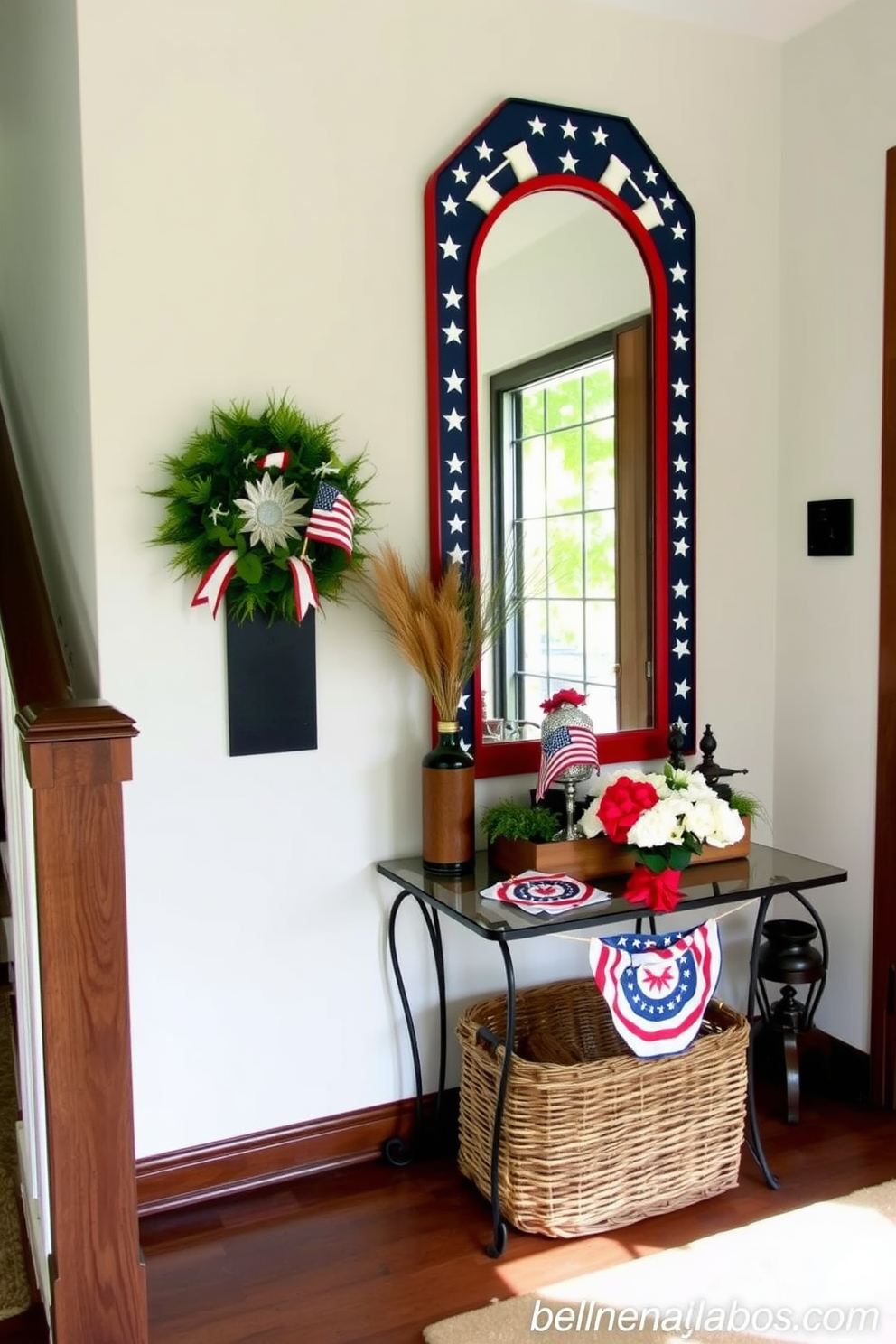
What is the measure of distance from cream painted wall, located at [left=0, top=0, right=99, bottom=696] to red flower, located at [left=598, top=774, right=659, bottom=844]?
1100mm

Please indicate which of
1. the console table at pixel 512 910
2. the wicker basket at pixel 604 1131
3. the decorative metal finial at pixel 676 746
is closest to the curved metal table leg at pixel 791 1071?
the console table at pixel 512 910

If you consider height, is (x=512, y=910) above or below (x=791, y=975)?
above

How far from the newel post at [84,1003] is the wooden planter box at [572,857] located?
3.56 feet

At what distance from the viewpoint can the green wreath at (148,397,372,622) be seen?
2.37m

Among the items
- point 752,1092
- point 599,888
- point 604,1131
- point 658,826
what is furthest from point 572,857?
point 752,1092

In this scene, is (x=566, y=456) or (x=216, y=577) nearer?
(x=216, y=577)

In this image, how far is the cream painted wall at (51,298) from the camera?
8.00ft

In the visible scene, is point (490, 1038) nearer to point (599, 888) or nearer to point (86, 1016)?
point (599, 888)

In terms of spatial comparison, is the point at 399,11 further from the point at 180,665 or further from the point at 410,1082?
the point at 410,1082

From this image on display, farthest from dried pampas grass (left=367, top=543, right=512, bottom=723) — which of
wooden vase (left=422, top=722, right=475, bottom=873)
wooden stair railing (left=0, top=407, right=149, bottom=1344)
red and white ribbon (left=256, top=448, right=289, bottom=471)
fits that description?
wooden stair railing (left=0, top=407, right=149, bottom=1344)

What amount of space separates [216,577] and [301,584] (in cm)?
17

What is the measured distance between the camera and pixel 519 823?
2590 mm

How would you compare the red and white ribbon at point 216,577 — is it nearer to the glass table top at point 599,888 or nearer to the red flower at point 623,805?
the glass table top at point 599,888

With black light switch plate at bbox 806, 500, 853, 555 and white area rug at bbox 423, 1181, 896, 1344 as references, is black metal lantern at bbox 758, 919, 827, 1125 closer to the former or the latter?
white area rug at bbox 423, 1181, 896, 1344
